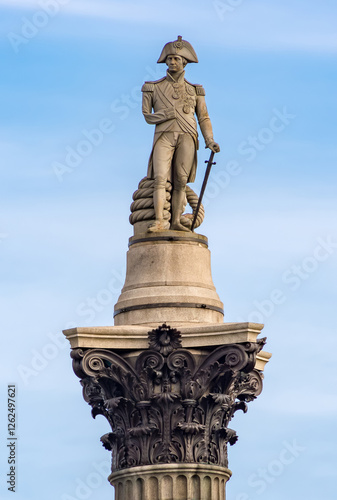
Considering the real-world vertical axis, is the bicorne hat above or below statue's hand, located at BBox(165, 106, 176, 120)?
above

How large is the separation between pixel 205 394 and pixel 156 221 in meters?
5.46

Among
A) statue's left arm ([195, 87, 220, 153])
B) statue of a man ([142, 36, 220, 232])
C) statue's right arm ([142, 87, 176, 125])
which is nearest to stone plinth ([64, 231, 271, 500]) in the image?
statue of a man ([142, 36, 220, 232])

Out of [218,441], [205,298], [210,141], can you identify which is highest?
[210,141]

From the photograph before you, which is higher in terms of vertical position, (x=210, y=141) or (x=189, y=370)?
(x=210, y=141)

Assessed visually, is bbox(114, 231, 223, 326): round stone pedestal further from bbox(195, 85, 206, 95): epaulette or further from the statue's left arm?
bbox(195, 85, 206, 95): epaulette

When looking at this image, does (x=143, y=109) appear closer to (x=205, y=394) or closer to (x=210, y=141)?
(x=210, y=141)

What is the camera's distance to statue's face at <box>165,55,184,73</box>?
161 ft

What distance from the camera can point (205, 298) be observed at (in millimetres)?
47719

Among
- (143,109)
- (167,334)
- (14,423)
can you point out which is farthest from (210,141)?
(14,423)

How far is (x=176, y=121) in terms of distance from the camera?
162ft

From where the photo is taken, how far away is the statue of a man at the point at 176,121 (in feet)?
161

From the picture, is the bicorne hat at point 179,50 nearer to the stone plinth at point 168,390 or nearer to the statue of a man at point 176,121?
the statue of a man at point 176,121

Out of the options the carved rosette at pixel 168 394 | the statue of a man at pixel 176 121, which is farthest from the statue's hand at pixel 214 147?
the carved rosette at pixel 168 394

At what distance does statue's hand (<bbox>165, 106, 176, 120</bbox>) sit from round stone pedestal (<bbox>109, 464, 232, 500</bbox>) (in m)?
10.0
